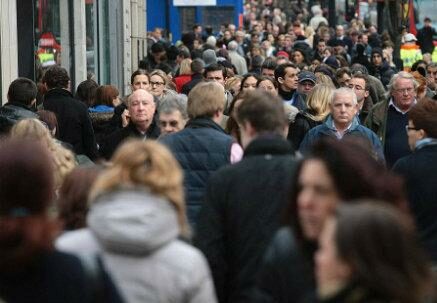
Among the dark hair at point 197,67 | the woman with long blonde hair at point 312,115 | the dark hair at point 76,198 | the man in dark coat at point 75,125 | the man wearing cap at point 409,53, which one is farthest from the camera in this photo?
the man wearing cap at point 409,53

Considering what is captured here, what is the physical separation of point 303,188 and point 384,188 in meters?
0.29

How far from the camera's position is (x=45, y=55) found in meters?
19.6

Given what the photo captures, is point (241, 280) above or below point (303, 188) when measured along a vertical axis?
below

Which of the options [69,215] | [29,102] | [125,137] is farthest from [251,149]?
[29,102]

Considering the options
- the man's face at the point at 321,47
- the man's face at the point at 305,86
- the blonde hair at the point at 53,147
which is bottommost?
the man's face at the point at 321,47

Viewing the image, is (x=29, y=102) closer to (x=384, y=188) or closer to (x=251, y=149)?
(x=251, y=149)

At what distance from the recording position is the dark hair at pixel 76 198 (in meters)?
5.68

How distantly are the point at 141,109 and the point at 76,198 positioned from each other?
17.0 feet

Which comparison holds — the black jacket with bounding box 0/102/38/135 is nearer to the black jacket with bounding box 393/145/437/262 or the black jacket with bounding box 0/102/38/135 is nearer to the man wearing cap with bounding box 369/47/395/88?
the black jacket with bounding box 393/145/437/262

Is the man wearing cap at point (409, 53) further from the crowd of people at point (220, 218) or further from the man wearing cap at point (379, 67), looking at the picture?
the crowd of people at point (220, 218)

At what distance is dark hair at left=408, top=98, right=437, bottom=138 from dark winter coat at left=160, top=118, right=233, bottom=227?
3.97 feet

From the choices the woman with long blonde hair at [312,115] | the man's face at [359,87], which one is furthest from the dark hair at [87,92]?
the woman with long blonde hair at [312,115]

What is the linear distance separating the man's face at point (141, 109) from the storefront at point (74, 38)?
20.0ft

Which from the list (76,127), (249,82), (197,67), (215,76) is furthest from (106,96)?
(197,67)
